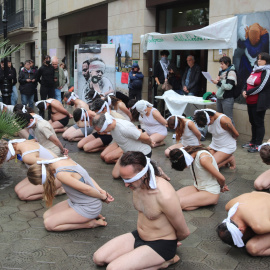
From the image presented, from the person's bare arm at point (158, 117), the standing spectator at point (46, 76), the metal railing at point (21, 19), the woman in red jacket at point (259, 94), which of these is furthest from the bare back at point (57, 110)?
the metal railing at point (21, 19)

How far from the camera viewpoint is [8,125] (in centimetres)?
577

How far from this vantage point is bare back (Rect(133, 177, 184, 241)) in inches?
128

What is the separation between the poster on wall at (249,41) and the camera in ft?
27.6

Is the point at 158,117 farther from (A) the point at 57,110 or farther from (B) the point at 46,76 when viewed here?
(B) the point at 46,76

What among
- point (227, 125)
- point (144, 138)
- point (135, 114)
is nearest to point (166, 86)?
point (135, 114)

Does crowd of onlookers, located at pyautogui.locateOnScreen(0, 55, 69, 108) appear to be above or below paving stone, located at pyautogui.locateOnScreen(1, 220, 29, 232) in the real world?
above

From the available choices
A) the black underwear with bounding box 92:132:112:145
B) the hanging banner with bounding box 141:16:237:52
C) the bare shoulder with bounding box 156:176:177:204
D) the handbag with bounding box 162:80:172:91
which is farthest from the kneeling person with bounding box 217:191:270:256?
the handbag with bounding box 162:80:172:91

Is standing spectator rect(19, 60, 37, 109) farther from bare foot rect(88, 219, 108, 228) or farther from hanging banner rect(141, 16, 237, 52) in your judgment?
bare foot rect(88, 219, 108, 228)

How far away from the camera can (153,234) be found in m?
3.43

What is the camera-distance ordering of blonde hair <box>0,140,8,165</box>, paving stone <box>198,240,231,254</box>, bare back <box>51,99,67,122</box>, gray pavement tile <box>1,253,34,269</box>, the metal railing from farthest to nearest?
the metal railing → bare back <box>51,99,67,122</box> → blonde hair <box>0,140,8,165</box> → paving stone <box>198,240,231,254</box> → gray pavement tile <box>1,253,34,269</box>

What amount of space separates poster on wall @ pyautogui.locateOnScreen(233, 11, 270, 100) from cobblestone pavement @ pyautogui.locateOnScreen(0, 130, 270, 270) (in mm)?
3504

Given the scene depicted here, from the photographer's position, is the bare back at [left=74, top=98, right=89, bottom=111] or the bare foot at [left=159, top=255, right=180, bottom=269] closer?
the bare foot at [left=159, top=255, right=180, bottom=269]

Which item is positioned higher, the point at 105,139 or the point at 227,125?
the point at 227,125

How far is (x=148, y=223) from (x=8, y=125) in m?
3.16
